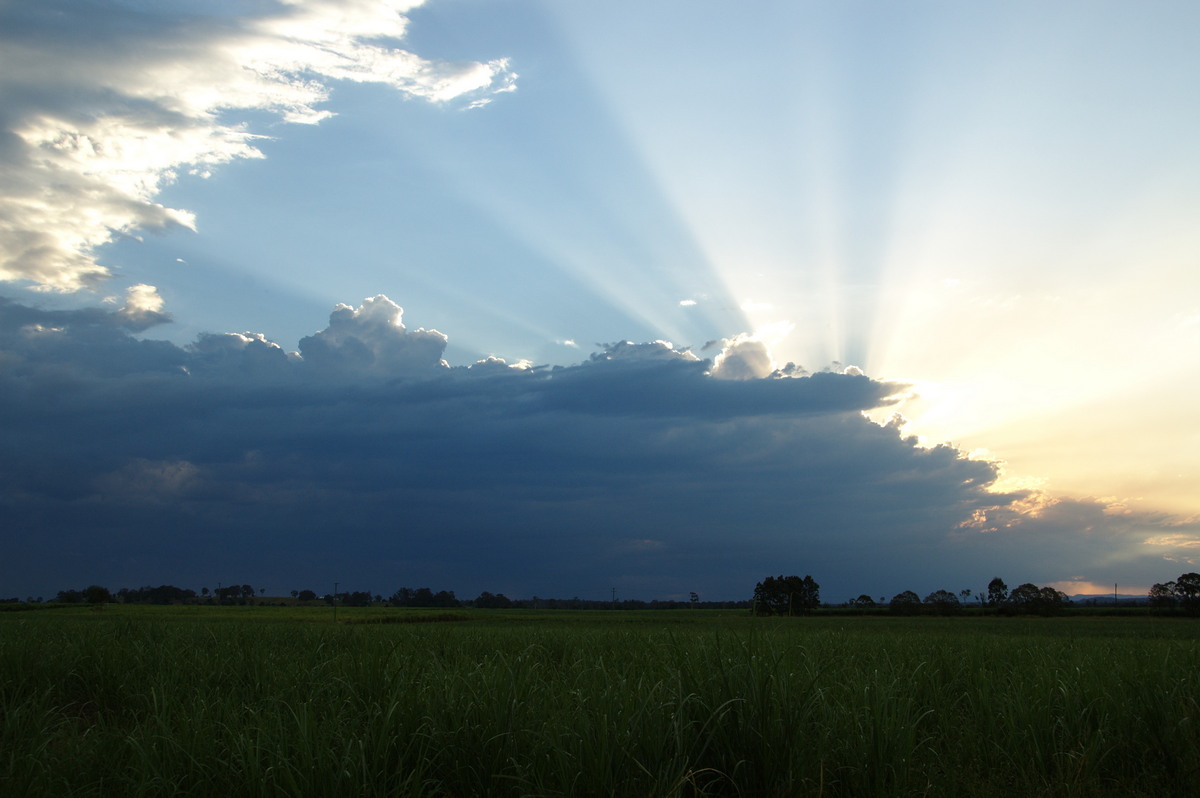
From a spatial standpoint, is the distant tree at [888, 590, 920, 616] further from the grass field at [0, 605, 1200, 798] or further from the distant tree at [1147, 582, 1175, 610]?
the grass field at [0, 605, 1200, 798]

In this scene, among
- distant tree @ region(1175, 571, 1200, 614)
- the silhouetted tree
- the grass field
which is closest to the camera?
the grass field

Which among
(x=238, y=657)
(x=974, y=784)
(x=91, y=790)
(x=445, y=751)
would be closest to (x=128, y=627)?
(x=238, y=657)

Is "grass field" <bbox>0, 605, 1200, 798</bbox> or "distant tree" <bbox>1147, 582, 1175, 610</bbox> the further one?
"distant tree" <bbox>1147, 582, 1175, 610</bbox>

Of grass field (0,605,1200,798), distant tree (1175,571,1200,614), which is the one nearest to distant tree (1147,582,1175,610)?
distant tree (1175,571,1200,614)

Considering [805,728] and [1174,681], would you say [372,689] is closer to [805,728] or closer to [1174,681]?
[805,728]

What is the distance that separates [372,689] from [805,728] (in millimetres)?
3667

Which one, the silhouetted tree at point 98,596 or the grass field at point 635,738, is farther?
the silhouetted tree at point 98,596

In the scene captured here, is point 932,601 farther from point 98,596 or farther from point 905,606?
point 98,596

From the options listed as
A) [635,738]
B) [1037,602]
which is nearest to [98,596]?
[635,738]

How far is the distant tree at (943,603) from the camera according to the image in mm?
131750

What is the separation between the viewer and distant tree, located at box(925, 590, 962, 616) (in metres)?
132

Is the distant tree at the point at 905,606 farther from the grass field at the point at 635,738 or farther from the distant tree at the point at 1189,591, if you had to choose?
the grass field at the point at 635,738

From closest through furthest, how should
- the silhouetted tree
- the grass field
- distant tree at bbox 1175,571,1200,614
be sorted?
the grass field → the silhouetted tree → distant tree at bbox 1175,571,1200,614

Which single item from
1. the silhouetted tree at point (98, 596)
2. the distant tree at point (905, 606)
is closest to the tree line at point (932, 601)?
the distant tree at point (905, 606)
